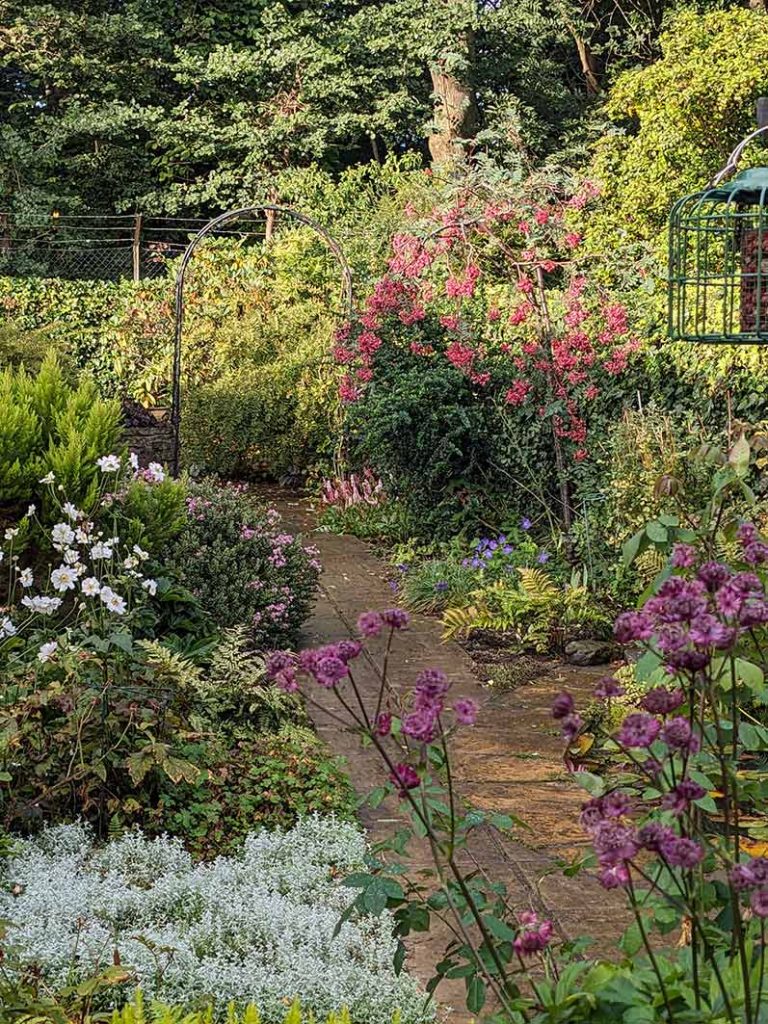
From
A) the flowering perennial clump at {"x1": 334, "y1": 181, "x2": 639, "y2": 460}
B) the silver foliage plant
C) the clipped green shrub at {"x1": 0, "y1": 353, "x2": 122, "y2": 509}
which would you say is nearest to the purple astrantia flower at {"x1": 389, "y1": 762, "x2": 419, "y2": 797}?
the silver foliage plant

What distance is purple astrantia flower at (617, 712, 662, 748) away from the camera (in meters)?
1.35

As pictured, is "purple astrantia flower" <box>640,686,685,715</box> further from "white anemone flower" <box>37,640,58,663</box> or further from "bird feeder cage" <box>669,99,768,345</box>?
"bird feeder cage" <box>669,99,768,345</box>

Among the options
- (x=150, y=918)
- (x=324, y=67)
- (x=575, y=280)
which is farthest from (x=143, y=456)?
(x=324, y=67)

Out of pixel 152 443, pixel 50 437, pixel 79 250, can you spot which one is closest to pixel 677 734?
pixel 50 437

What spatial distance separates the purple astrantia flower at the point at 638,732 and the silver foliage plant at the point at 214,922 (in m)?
1.67

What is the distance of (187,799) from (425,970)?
1.20 metres

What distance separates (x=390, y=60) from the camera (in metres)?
19.0

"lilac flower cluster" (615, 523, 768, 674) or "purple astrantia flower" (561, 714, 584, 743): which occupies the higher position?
"lilac flower cluster" (615, 523, 768, 674)

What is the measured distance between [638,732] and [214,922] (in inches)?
88.6

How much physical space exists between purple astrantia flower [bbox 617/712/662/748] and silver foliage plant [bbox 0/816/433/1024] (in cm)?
167

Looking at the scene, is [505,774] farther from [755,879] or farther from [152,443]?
[152,443]

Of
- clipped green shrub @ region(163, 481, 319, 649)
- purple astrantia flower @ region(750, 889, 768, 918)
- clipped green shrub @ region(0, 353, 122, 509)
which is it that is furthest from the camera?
clipped green shrub @ region(163, 481, 319, 649)

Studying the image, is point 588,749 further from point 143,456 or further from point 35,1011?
point 143,456

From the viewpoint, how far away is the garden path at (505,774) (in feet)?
11.6
